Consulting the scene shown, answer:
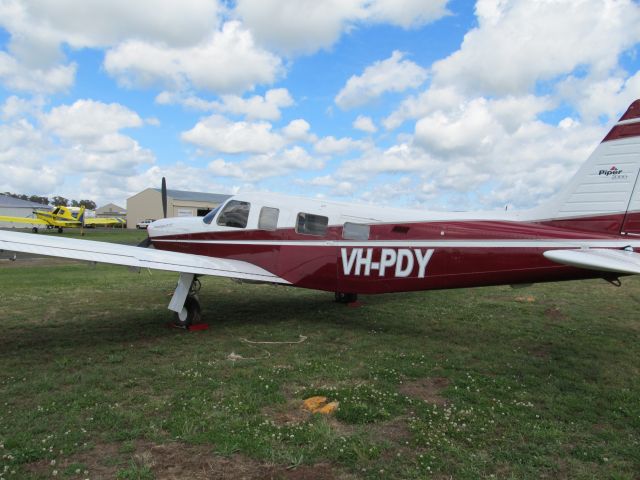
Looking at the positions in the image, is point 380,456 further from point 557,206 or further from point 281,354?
point 557,206

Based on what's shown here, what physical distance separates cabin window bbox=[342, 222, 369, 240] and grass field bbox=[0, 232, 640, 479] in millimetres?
1798

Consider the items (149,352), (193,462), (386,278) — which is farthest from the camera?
(386,278)

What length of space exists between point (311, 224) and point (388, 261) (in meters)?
1.68

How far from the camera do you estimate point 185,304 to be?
27.3ft

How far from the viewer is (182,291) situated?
8.18 meters

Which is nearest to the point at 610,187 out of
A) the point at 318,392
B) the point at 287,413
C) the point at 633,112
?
the point at 633,112

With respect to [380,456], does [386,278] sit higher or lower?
higher

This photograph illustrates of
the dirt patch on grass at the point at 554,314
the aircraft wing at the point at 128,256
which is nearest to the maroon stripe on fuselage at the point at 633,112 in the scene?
the dirt patch on grass at the point at 554,314

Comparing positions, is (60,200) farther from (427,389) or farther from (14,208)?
(427,389)

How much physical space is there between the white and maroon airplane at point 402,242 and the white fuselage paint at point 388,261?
0.02m

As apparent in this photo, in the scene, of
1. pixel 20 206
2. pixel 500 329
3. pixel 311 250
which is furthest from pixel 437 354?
pixel 20 206

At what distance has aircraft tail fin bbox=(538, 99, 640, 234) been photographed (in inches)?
254

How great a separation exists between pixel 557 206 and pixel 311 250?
431cm

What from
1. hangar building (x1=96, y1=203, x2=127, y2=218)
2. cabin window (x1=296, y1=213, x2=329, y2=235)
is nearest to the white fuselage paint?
cabin window (x1=296, y1=213, x2=329, y2=235)
